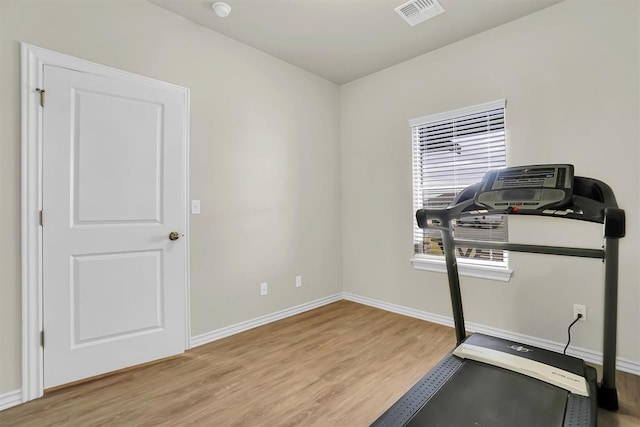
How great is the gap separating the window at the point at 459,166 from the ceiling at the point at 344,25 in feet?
2.28

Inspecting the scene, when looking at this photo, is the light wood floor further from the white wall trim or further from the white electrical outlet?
the white electrical outlet

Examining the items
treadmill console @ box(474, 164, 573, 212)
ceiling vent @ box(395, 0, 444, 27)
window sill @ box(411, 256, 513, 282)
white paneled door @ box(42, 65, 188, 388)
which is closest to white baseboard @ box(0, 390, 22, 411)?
white paneled door @ box(42, 65, 188, 388)

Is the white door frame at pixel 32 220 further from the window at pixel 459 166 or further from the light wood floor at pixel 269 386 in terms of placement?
the window at pixel 459 166

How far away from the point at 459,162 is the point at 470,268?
1.01 metres

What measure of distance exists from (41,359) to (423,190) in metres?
3.32

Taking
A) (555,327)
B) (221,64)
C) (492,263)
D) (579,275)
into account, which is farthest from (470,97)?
(221,64)

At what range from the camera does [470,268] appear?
2.88 meters

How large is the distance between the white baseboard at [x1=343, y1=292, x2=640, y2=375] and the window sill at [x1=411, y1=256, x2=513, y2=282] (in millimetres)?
452

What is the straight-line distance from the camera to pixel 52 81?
6.51 ft

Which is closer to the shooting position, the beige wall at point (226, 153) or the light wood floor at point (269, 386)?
the light wood floor at point (269, 386)

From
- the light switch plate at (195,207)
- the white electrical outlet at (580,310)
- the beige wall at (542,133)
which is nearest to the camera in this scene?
the beige wall at (542,133)

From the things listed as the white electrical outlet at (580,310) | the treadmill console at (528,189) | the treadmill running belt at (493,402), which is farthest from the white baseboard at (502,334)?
the treadmill console at (528,189)

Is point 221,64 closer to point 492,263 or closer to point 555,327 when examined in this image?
point 492,263

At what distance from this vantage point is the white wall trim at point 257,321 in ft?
8.77
